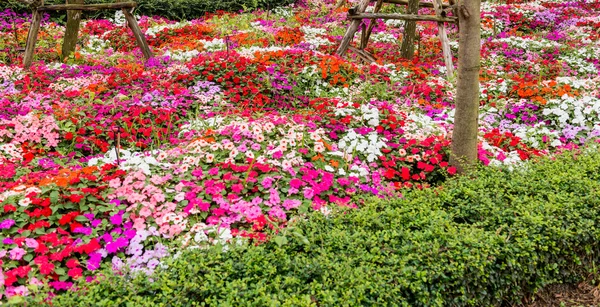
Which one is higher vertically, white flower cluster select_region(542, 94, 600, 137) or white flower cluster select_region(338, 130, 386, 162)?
white flower cluster select_region(338, 130, 386, 162)

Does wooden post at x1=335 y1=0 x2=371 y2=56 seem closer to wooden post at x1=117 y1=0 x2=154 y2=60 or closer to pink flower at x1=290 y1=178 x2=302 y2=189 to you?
wooden post at x1=117 y1=0 x2=154 y2=60

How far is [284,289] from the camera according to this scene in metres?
2.61

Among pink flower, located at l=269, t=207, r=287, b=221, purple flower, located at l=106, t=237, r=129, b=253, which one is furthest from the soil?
purple flower, located at l=106, t=237, r=129, b=253

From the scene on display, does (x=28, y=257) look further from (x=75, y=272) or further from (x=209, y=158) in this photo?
(x=209, y=158)

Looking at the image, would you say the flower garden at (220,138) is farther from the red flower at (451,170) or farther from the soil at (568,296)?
the soil at (568,296)

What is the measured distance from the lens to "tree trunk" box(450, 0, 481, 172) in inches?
157

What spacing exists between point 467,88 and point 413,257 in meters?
1.99

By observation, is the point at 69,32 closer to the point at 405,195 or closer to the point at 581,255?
the point at 405,195

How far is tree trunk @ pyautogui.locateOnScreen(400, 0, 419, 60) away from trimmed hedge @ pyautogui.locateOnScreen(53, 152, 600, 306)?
219 inches

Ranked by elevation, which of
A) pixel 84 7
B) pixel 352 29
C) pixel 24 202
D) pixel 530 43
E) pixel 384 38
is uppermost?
pixel 84 7

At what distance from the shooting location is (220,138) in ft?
15.0

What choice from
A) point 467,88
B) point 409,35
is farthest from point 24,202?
point 409,35

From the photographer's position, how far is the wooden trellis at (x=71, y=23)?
718 centimetres

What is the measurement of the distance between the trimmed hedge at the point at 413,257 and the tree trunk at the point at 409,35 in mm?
5566
